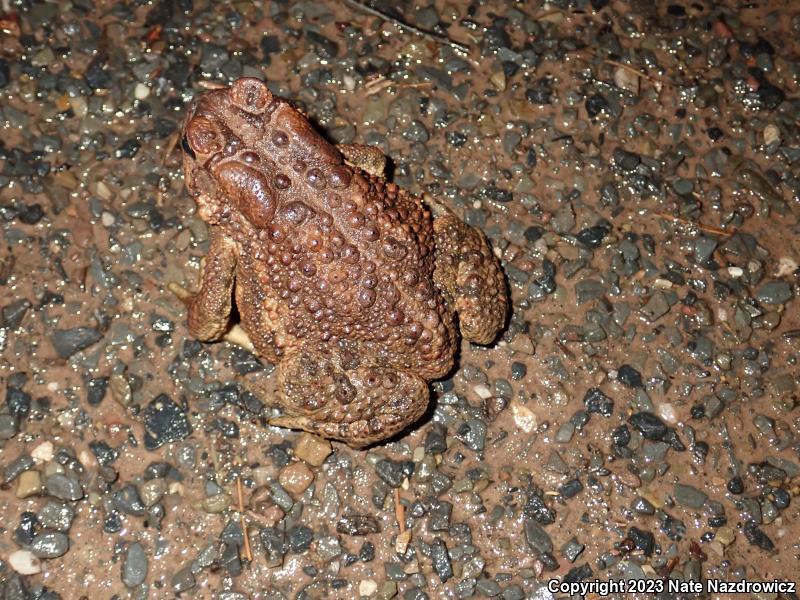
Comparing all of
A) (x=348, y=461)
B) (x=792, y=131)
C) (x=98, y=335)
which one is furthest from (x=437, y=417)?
(x=792, y=131)

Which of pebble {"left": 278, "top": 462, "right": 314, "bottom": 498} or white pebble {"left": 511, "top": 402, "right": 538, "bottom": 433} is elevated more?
white pebble {"left": 511, "top": 402, "right": 538, "bottom": 433}

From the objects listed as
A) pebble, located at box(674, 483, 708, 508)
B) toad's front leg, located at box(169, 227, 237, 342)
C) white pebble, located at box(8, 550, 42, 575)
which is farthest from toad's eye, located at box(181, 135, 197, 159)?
pebble, located at box(674, 483, 708, 508)

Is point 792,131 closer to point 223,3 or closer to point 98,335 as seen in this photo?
point 223,3

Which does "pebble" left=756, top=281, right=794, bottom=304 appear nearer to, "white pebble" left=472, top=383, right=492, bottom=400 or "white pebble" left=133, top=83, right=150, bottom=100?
"white pebble" left=472, top=383, right=492, bottom=400

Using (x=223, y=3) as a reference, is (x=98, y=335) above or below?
below

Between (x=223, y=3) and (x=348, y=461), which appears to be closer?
(x=348, y=461)

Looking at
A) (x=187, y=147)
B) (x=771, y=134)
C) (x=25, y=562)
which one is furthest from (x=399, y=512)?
(x=771, y=134)

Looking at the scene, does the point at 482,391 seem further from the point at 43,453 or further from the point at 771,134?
the point at 771,134
